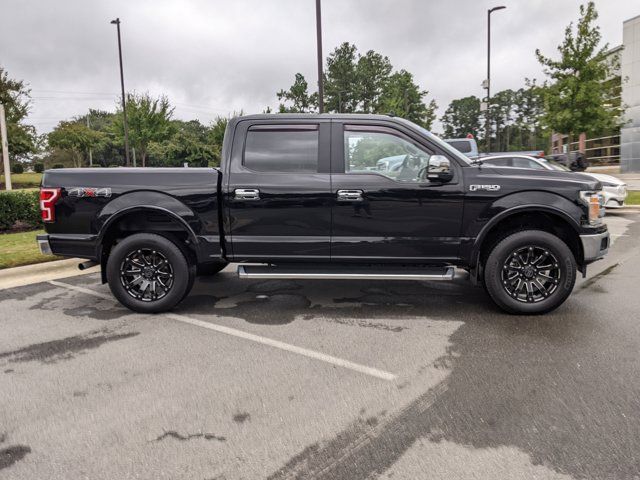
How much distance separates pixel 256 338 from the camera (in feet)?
14.0

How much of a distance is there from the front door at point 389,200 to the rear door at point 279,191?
0.50ft

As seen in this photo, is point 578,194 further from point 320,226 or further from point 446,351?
point 320,226

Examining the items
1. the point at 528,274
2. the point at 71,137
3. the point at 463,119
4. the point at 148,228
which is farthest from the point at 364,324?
the point at 463,119

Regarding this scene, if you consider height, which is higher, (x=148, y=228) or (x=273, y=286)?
(x=148, y=228)

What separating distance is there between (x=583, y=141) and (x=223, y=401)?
174 ft

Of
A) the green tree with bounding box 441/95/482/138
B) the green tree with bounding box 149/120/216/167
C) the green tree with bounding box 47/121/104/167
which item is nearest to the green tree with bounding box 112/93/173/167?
the green tree with bounding box 149/120/216/167

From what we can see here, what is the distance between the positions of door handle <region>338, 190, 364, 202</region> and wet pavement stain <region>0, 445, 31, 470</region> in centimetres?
330

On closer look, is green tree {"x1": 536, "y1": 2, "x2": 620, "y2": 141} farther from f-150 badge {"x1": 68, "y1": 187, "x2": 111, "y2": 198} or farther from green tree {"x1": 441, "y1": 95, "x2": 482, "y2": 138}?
green tree {"x1": 441, "y1": 95, "x2": 482, "y2": 138}

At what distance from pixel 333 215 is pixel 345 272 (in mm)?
601

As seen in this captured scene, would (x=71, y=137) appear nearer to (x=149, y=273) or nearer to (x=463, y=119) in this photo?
(x=149, y=273)

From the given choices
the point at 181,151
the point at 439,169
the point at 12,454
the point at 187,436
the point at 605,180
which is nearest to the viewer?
the point at 12,454

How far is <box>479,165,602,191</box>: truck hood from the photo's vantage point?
4.70 metres

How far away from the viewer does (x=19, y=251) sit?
7.91 meters

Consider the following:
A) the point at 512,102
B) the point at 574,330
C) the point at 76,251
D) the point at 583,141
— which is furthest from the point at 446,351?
the point at 512,102
